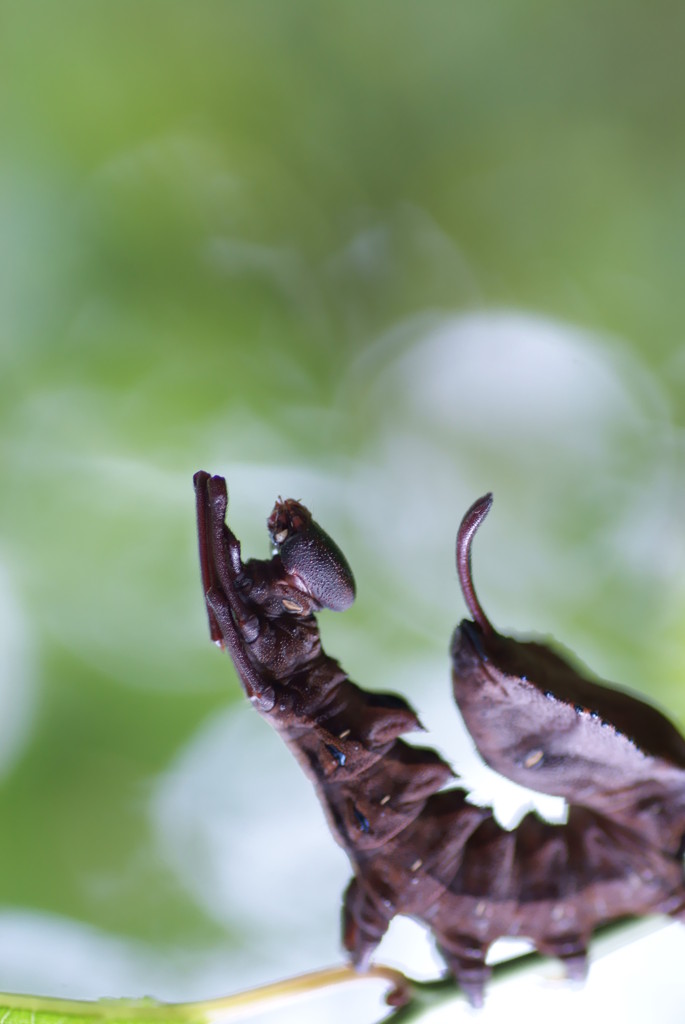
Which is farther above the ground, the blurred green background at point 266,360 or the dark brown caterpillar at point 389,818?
the blurred green background at point 266,360

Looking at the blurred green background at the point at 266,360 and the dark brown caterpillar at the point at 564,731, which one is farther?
the blurred green background at the point at 266,360

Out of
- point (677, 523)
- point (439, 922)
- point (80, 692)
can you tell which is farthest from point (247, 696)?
point (677, 523)

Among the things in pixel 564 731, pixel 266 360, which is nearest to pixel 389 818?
pixel 564 731

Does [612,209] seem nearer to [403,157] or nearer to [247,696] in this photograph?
[403,157]

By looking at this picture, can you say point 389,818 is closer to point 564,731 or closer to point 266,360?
point 564,731

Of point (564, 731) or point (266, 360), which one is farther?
point (266, 360)

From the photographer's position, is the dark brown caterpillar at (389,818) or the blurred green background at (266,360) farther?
the blurred green background at (266,360)
